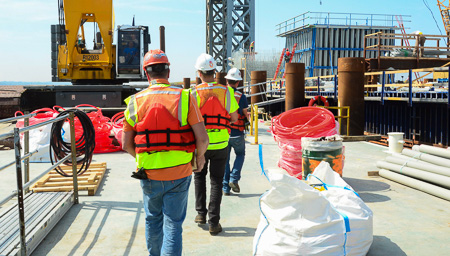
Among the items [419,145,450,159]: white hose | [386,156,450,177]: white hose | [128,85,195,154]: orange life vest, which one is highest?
[128,85,195,154]: orange life vest

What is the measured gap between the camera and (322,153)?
21.2 ft

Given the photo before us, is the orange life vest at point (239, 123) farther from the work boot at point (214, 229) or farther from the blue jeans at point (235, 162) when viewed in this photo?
the work boot at point (214, 229)

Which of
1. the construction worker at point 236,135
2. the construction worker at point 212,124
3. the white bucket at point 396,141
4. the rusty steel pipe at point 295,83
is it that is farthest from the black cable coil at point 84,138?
the rusty steel pipe at point 295,83

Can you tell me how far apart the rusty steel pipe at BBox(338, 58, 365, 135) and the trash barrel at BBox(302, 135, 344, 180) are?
18.7 feet

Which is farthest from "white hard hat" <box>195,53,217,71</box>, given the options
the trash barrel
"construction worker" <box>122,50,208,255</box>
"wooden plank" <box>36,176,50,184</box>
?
"wooden plank" <box>36,176,50,184</box>

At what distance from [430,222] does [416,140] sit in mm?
6852

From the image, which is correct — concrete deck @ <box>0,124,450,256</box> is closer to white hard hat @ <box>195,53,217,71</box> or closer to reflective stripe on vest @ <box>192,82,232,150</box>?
reflective stripe on vest @ <box>192,82,232,150</box>

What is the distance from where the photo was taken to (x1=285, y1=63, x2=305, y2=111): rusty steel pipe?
14.5 meters

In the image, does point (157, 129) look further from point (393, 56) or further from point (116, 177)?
point (393, 56)

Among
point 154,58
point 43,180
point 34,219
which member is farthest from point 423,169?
point 43,180

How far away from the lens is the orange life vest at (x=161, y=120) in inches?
138

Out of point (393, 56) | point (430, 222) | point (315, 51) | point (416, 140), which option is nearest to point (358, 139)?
point (416, 140)

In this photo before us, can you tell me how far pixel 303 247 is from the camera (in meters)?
3.63

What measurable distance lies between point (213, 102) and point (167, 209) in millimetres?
2034
